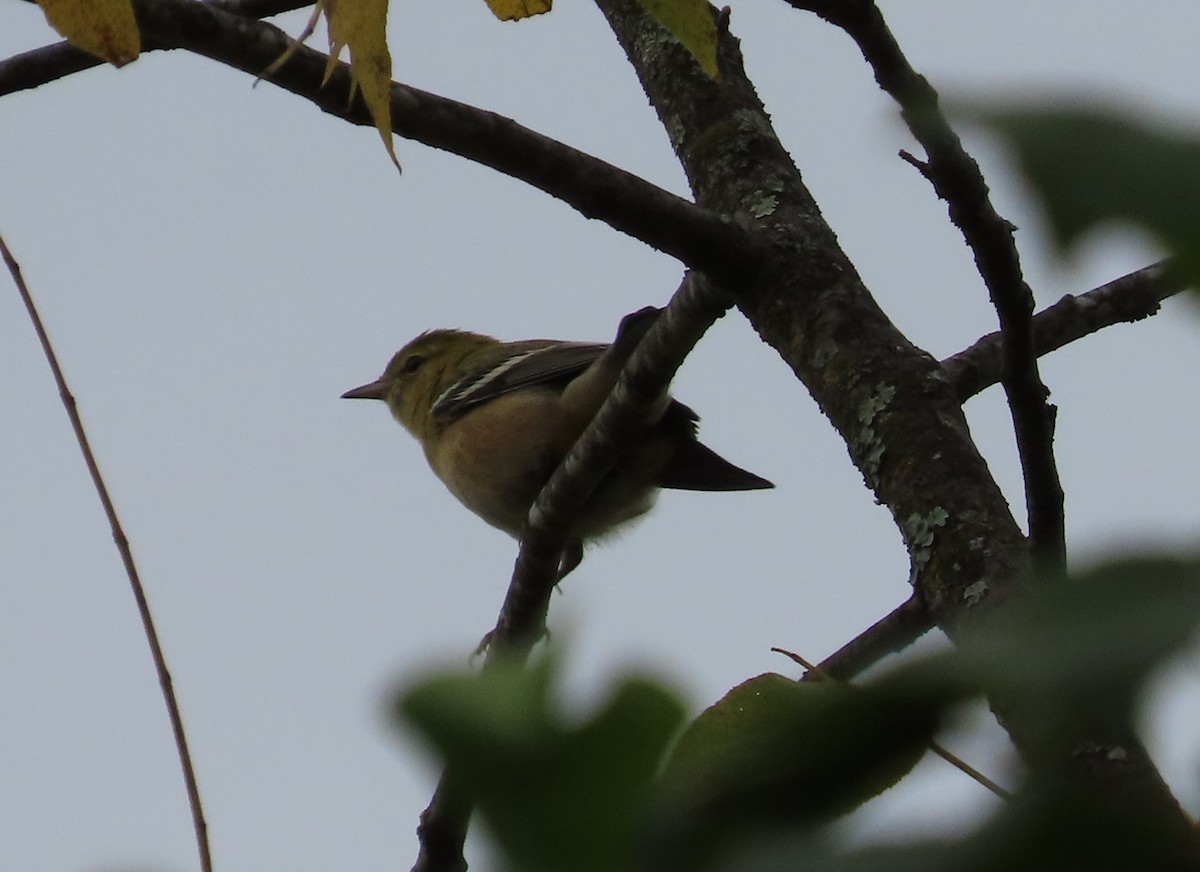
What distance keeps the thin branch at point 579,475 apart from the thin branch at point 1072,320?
36.1 inches

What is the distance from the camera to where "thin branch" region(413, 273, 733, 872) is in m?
3.42

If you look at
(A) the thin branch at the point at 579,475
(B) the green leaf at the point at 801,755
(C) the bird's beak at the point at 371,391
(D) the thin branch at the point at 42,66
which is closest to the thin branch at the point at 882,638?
(A) the thin branch at the point at 579,475

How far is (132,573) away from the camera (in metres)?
2.48

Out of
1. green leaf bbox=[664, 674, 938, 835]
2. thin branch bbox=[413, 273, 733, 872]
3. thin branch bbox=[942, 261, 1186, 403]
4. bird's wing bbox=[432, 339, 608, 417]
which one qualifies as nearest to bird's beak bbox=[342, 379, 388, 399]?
bird's wing bbox=[432, 339, 608, 417]

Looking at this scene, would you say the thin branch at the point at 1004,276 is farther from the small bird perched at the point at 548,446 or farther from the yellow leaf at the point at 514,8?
the small bird perched at the point at 548,446

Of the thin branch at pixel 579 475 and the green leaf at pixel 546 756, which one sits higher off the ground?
the thin branch at pixel 579 475

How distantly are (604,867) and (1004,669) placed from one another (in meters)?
0.20

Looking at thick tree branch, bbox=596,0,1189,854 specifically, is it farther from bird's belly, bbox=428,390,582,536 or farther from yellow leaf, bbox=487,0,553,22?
bird's belly, bbox=428,390,582,536

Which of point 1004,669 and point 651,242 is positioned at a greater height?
point 651,242

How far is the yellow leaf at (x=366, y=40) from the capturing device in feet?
6.59

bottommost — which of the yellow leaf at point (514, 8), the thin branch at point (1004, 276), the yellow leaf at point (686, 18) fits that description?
the thin branch at point (1004, 276)

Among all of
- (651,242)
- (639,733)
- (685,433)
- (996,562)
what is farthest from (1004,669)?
(685,433)

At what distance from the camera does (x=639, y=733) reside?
59 cm

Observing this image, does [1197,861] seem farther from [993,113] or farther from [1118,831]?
[993,113]
